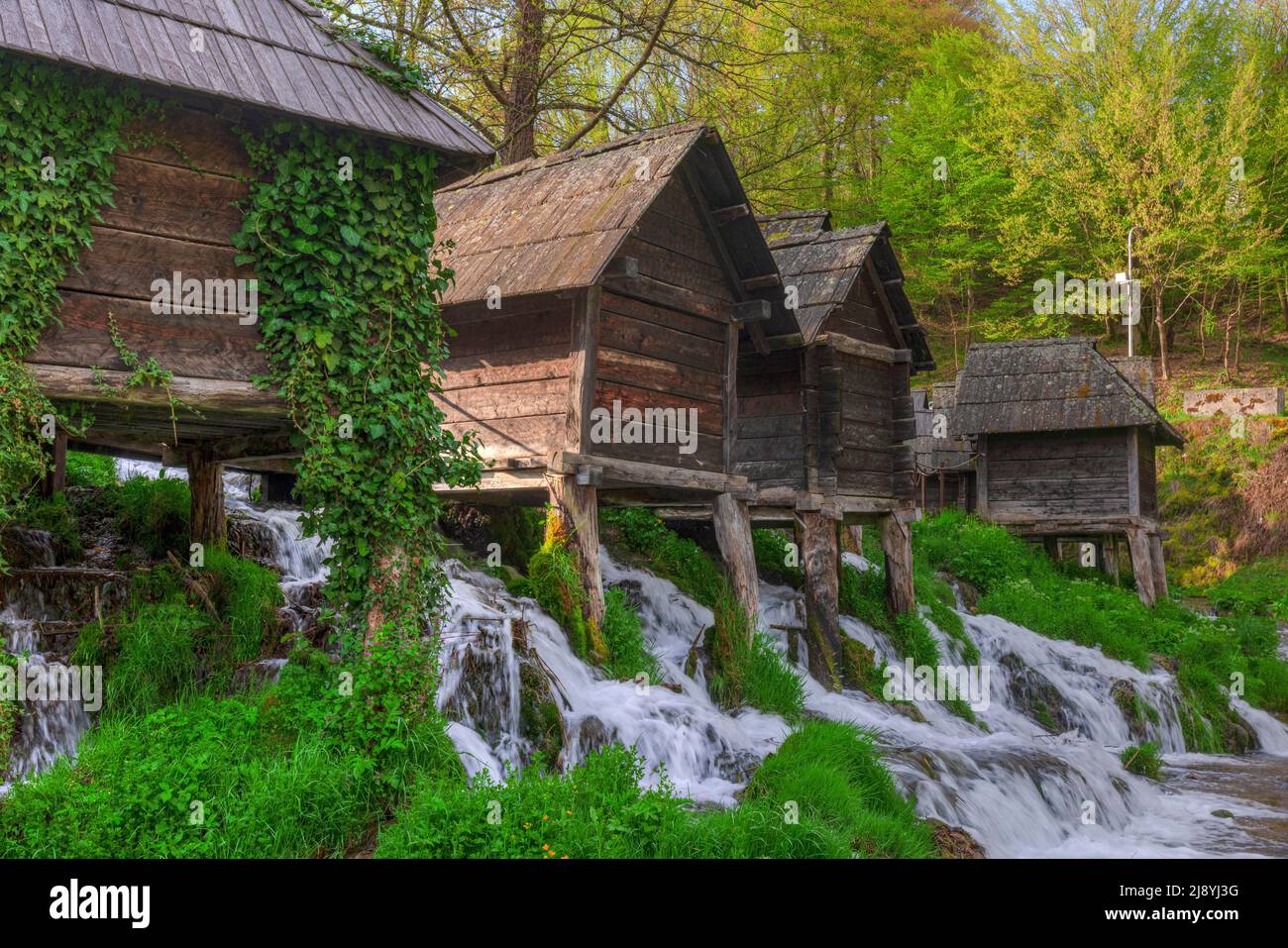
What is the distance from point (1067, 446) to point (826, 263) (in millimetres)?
10485

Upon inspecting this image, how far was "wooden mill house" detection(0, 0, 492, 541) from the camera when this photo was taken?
771cm

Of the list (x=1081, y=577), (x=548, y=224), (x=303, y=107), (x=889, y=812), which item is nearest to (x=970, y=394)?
(x=1081, y=577)

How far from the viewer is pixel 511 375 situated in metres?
12.8

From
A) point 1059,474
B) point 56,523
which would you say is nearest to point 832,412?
point 56,523

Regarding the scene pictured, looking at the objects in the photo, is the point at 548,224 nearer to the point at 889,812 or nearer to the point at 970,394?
the point at 889,812

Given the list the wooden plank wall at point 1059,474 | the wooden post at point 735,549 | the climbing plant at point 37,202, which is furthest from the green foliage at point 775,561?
the climbing plant at point 37,202

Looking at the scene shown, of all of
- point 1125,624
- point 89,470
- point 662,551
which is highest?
point 89,470

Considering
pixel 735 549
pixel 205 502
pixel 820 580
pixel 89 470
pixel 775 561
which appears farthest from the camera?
pixel 775 561

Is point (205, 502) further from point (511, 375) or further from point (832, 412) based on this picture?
point (832, 412)

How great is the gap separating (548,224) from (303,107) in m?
4.49

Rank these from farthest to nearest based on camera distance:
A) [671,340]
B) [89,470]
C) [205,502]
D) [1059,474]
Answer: [1059,474] → [89,470] → [671,340] → [205,502]

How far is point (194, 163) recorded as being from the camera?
8.38 m

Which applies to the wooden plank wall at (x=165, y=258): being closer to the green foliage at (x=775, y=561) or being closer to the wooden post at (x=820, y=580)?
the wooden post at (x=820, y=580)

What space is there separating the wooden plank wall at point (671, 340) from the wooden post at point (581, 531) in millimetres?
574
